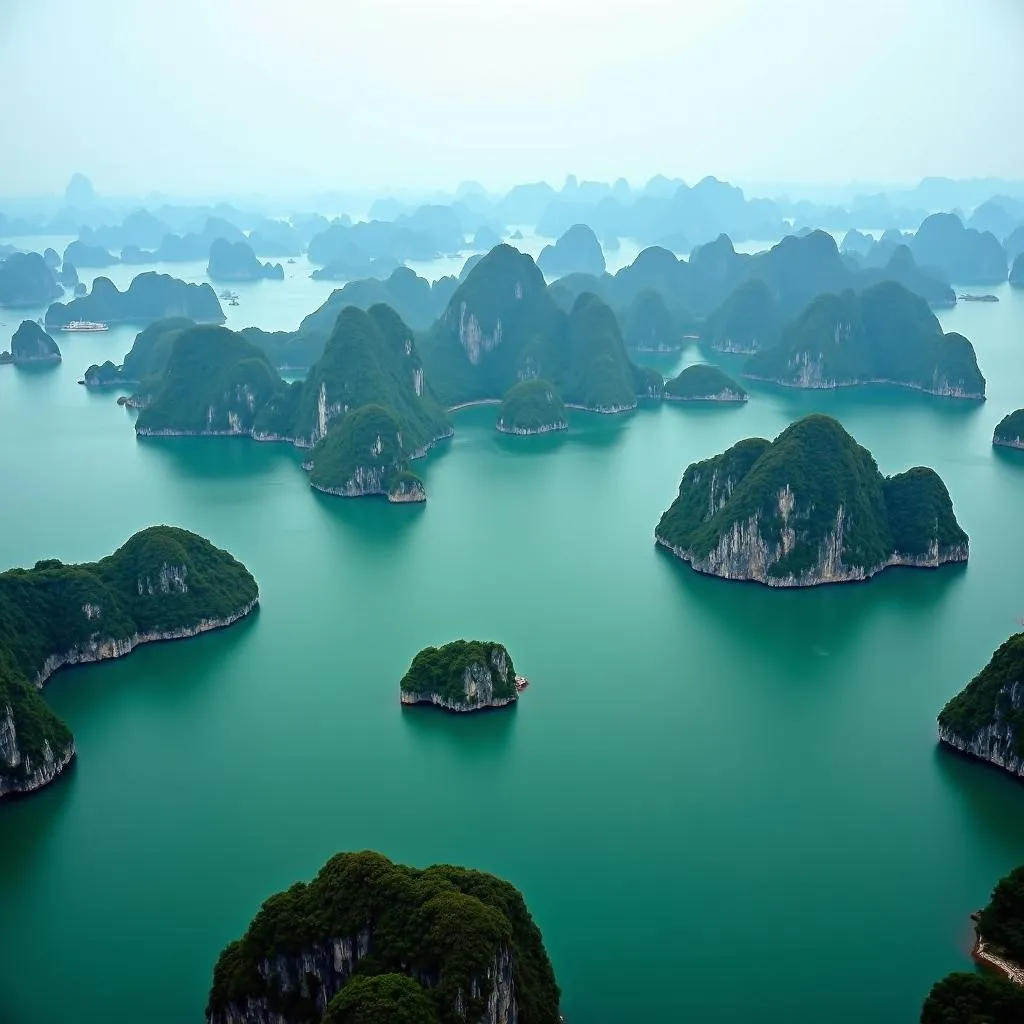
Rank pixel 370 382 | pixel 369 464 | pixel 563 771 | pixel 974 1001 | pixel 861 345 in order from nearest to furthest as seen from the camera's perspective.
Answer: pixel 974 1001 → pixel 563 771 → pixel 369 464 → pixel 370 382 → pixel 861 345

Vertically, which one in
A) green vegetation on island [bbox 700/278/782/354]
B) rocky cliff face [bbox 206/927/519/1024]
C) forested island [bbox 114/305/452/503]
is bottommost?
rocky cliff face [bbox 206/927/519/1024]

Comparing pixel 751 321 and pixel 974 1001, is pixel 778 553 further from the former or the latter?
pixel 751 321

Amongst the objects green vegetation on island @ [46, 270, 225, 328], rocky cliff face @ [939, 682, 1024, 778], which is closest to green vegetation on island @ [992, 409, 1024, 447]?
rocky cliff face @ [939, 682, 1024, 778]

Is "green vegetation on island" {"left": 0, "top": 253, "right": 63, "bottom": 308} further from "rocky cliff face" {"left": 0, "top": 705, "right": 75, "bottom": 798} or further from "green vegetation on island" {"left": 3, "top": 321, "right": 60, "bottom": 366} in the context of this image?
"rocky cliff face" {"left": 0, "top": 705, "right": 75, "bottom": 798}

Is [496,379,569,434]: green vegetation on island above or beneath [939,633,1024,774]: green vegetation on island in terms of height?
above

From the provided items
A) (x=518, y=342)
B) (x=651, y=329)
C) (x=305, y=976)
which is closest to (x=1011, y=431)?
(x=518, y=342)

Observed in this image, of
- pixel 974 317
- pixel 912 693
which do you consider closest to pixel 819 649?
pixel 912 693

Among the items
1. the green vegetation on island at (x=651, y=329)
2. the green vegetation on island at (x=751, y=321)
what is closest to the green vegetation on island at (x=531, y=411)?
the green vegetation on island at (x=651, y=329)
